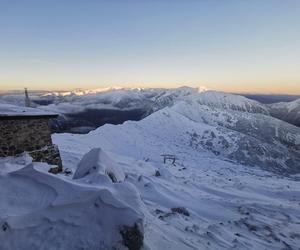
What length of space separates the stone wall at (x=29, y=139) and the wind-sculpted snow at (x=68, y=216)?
748 centimetres

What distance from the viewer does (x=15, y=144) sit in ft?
55.0

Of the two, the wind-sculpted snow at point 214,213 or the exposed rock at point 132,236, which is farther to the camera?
the wind-sculpted snow at point 214,213

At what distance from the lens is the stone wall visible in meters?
16.4

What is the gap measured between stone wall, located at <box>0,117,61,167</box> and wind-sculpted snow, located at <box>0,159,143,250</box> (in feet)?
24.5

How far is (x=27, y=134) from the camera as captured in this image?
1728cm

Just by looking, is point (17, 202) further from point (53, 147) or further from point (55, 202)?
point (53, 147)

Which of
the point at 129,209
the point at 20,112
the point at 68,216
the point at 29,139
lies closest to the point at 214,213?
the point at 129,209

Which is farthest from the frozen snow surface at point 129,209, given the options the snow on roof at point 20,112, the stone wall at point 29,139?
the snow on roof at point 20,112

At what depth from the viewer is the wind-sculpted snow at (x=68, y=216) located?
773cm

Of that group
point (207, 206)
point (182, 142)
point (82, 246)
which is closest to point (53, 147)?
point (207, 206)

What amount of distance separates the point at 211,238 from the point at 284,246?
262 centimetres

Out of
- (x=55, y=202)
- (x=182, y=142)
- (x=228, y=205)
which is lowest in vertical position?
(x=182, y=142)

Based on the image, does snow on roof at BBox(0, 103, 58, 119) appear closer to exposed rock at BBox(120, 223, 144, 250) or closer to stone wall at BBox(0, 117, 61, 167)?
stone wall at BBox(0, 117, 61, 167)

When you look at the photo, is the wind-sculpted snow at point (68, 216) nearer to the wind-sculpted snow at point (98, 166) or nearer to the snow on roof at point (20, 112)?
the wind-sculpted snow at point (98, 166)
